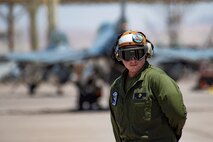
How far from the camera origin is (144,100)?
5.09m

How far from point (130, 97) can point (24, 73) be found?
31903 millimetres

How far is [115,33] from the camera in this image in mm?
22531

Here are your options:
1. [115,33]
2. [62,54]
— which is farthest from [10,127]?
[62,54]

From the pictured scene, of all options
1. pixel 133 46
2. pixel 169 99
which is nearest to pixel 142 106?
pixel 169 99

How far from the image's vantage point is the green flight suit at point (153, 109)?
16.6ft

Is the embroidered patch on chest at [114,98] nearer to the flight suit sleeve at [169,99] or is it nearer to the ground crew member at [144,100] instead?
the ground crew member at [144,100]

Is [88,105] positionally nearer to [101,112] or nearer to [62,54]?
[101,112]

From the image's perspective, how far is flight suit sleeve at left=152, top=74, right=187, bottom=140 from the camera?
198 inches

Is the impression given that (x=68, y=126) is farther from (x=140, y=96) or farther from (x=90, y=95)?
(x=140, y=96)

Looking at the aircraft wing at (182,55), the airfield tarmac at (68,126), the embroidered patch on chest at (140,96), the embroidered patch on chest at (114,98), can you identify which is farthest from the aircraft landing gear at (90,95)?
the embroidered patch on chest at (140,96)

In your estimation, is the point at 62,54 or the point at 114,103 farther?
the point at 62,54

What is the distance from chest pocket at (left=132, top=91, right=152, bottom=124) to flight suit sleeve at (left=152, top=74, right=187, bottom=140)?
81 mm

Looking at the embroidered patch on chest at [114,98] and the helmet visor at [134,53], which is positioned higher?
the helmet visor at [134,53]

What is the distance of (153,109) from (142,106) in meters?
0.09
